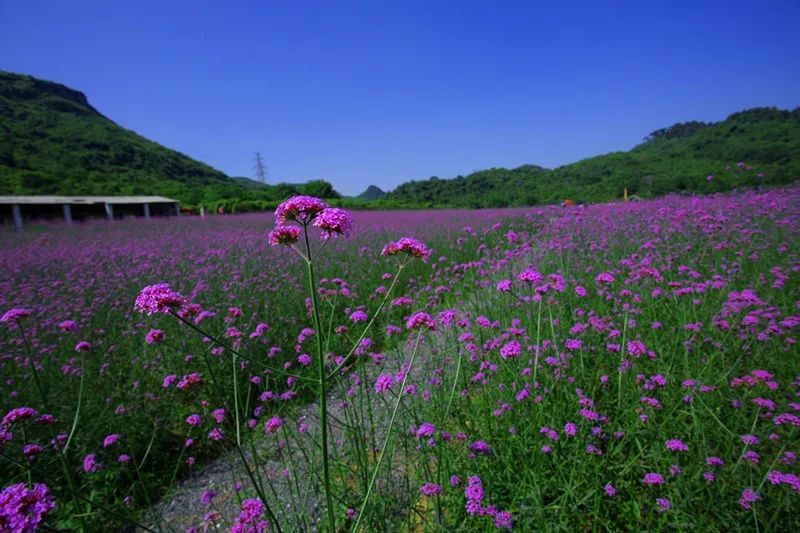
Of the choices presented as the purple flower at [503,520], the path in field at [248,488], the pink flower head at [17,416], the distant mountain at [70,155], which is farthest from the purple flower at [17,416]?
the distant mountain at [70,155]

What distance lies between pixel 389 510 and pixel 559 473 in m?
0.89

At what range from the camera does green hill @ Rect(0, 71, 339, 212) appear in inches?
1829

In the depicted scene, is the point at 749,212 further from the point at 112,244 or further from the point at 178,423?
the point at 112,244

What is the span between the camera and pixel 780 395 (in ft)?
7.29

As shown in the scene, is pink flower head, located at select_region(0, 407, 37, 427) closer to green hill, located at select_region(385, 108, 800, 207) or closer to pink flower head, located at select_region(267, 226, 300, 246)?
pink flower head, located at select_region(267, 226, 300, 246)

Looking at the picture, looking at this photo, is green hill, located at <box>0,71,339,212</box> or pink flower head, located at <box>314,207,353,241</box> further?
green hill, located at <box>0,71,339,212</box>

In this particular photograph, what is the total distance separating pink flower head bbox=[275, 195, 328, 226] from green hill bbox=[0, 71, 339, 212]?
36.2m

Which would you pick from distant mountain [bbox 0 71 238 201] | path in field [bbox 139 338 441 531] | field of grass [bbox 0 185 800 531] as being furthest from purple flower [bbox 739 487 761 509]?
distant mountain [bbox 0 71 238 201]

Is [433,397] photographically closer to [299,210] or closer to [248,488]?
[248,488]

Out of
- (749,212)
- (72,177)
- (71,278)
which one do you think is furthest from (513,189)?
(72,177)

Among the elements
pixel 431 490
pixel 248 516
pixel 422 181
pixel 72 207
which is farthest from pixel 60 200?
pixel 422 181

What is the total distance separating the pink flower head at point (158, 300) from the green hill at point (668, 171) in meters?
11.1

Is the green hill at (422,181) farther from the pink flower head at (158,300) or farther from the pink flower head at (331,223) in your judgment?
the pink flower head at (158,300)

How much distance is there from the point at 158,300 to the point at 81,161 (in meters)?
89.2
